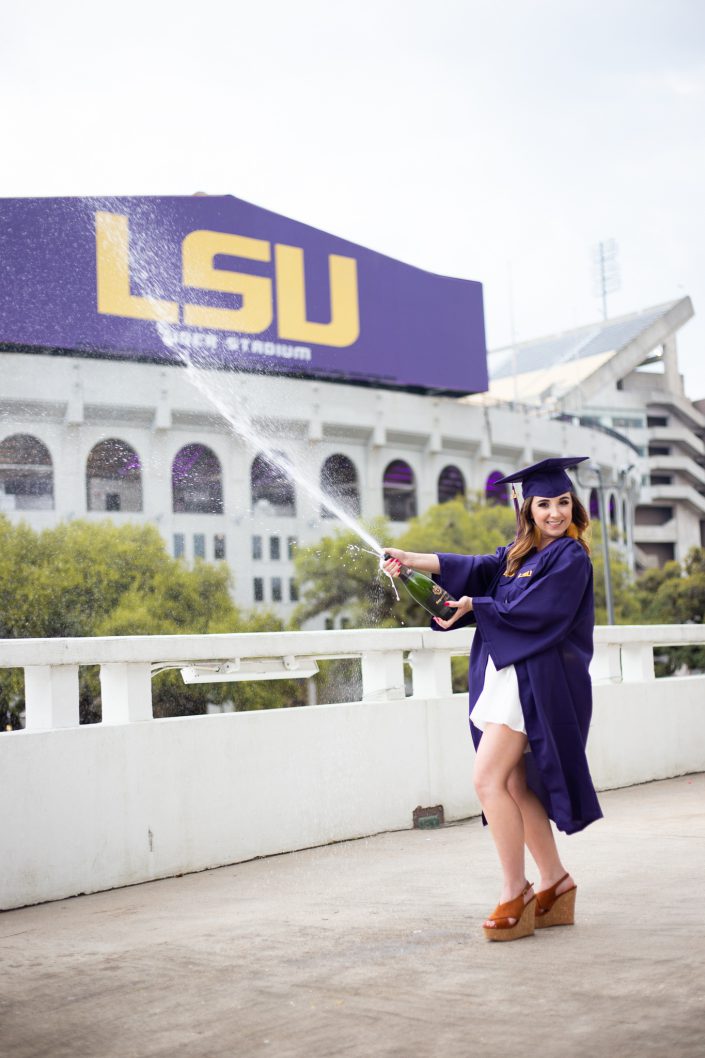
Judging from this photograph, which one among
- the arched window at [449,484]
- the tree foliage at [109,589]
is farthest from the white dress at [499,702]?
the arched window at [449,484]

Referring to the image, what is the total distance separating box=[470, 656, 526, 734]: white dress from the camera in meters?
4.51

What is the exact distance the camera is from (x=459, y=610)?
462 centimetres

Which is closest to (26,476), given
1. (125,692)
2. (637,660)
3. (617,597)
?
(617,597)

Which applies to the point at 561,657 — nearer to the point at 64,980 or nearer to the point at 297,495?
the point at 64,980

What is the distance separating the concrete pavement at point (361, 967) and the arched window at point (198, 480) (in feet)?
128

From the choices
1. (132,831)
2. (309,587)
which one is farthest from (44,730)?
(309,587)

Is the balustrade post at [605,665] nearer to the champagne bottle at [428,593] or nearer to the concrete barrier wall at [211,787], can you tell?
the concrete barrier wall at [211,787]

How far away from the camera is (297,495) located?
47531 mm

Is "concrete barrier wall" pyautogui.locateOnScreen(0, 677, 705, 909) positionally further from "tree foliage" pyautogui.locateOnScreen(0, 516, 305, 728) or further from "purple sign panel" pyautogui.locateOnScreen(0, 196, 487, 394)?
"purple sign panel" pyautogui.locateOnScreen(0, 196, 487, 394)

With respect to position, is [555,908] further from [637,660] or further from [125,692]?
[637,660]

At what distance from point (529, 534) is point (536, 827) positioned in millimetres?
1069

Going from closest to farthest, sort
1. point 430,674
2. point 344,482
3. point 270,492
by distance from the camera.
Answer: point 430,674, point 270,492, point 344,482

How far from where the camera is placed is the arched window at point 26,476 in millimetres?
41312

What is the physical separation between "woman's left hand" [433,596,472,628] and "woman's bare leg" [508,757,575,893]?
0.56 m
